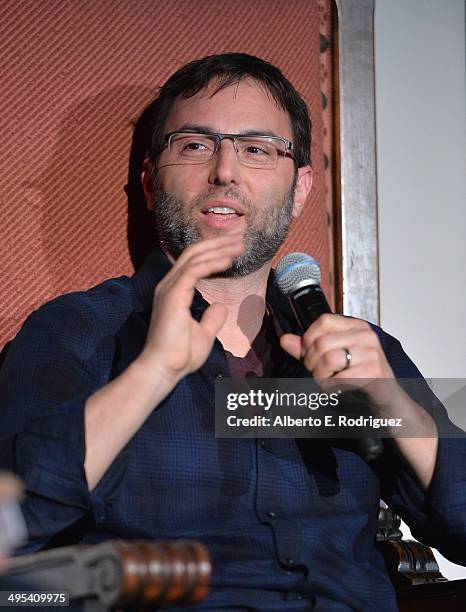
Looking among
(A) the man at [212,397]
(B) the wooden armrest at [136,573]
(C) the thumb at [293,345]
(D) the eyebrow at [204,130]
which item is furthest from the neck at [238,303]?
(B) the wooden armrest at [136,573]

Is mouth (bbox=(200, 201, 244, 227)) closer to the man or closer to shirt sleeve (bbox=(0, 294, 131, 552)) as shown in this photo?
the man

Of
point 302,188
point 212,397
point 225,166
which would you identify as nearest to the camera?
point 212,397

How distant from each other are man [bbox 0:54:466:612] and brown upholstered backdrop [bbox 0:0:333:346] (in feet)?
0.28

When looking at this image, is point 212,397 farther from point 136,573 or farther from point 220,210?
point 136,573

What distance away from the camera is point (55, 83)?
60.9 inches

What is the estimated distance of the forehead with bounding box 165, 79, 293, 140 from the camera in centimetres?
148

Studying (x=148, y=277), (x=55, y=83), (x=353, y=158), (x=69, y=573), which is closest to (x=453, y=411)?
(x=353, y=158)

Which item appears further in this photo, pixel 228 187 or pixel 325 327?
pixel 228 187

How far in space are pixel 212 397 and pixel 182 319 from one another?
0.31 metres

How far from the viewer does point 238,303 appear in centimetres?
152

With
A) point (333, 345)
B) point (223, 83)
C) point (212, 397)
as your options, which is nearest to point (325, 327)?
point (333, 345)

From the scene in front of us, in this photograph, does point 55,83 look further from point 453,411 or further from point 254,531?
point 453,411

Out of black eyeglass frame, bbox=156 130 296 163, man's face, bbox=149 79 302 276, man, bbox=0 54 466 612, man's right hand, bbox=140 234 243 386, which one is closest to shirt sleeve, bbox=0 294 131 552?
man, bbox=0 54 466 612

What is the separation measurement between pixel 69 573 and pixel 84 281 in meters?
0.90
